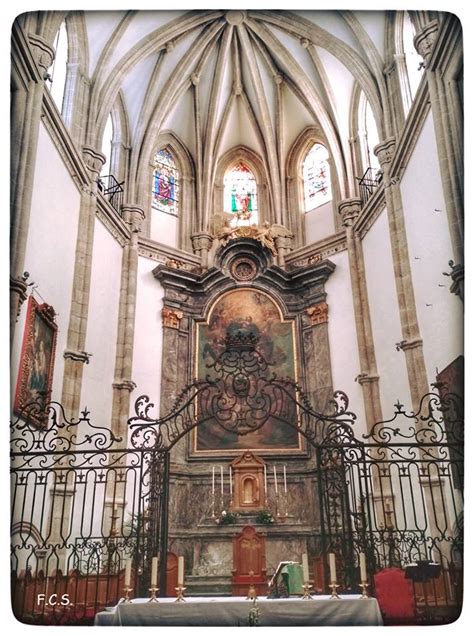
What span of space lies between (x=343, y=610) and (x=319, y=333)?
381 inches

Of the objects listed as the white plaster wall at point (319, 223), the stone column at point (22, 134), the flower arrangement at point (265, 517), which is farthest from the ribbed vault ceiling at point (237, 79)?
the flower arrangement at point (265, 517)

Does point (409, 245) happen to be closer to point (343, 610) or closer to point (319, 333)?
point (319, 333)

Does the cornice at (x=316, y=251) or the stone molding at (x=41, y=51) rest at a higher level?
the stone molding at (x=41, y=51)

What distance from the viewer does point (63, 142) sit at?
36.4ft

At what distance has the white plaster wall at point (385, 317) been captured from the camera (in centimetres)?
1199

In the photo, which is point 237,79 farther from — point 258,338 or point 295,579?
point 295,579

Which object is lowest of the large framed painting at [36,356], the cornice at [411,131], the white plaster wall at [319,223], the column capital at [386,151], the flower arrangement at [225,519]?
the flower arrangement at [225,519]

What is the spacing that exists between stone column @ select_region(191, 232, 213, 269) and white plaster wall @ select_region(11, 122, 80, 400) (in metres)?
5.34

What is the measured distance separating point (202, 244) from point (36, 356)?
8.11 metres

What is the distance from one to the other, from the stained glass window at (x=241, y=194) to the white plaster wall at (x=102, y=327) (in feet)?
15.1

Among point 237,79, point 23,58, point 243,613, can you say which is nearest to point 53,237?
point 23,58

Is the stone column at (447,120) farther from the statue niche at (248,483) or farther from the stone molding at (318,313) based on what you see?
the statue niche at (248,483)

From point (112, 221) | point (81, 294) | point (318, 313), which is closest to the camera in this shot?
point (81, 294)

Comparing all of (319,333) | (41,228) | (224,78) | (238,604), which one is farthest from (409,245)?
(224,78)
